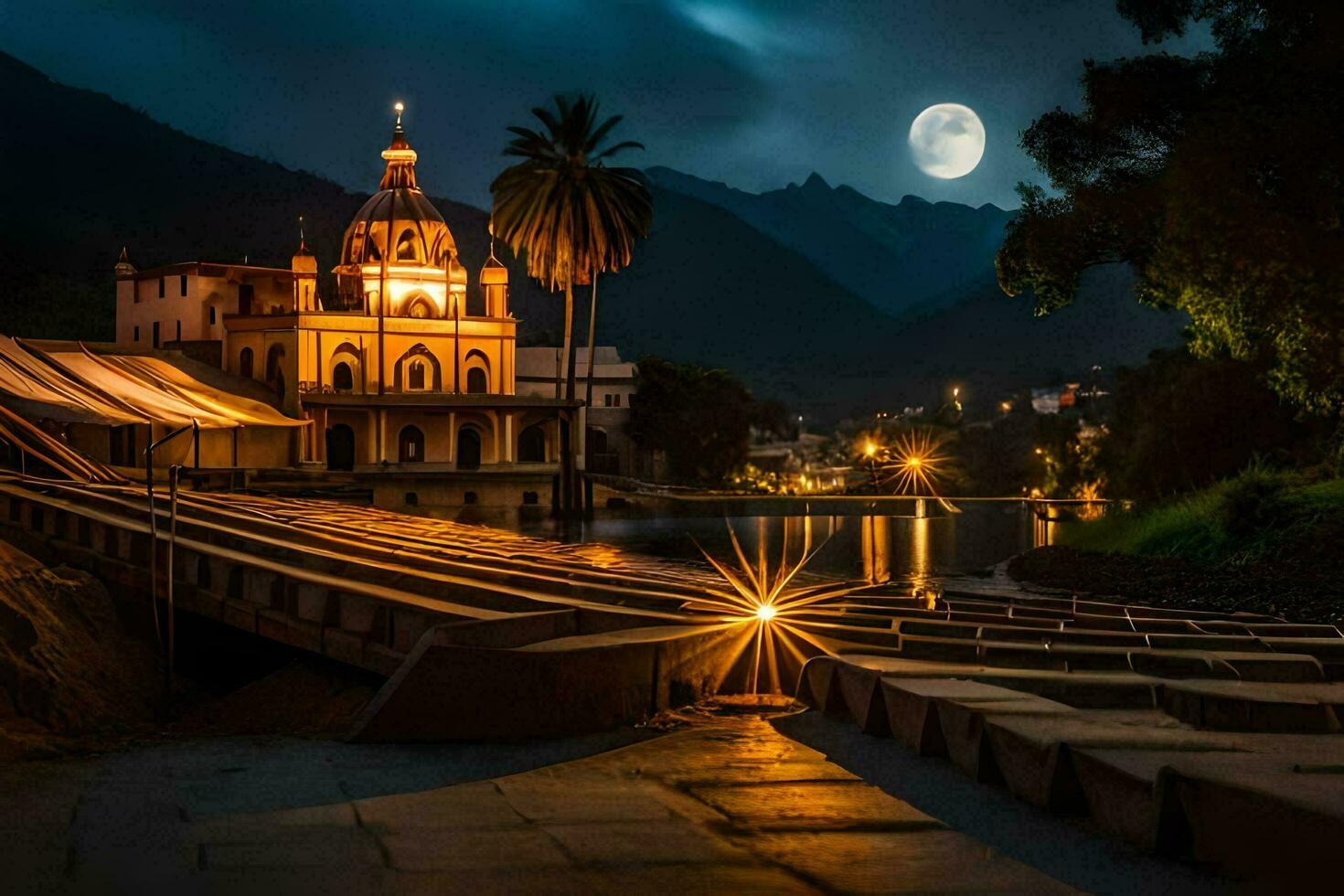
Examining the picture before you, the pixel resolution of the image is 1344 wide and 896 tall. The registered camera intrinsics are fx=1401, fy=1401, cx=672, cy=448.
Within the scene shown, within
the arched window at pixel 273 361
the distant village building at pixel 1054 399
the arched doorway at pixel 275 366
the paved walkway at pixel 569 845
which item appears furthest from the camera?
the distant village building at pixel 1054 399

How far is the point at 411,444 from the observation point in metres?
60.0

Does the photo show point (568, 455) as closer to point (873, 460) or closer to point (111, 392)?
point (111, 392)

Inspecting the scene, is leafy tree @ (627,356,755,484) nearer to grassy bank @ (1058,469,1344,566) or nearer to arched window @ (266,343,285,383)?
arched window @ (266,343,285,383)

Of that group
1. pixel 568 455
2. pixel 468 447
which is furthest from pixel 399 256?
pixel 568 455

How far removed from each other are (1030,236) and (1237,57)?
3742 mm

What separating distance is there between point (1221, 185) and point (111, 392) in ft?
78.7

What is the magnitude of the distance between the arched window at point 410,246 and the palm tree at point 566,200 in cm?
897

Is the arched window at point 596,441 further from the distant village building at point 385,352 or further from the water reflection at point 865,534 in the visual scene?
the water reflection at point 865,534

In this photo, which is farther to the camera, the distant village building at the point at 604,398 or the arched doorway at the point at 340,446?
the distant village building at the point at 604,398

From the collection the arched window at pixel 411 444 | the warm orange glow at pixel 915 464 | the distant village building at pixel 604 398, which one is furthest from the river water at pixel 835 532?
the distant village building at pixel 604 398

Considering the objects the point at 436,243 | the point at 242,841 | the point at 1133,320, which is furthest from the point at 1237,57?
the point at 1133,320

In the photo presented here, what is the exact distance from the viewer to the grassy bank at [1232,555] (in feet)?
56.3

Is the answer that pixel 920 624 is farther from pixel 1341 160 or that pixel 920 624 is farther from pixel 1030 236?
pixel 1030 236

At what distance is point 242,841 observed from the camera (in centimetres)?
541
